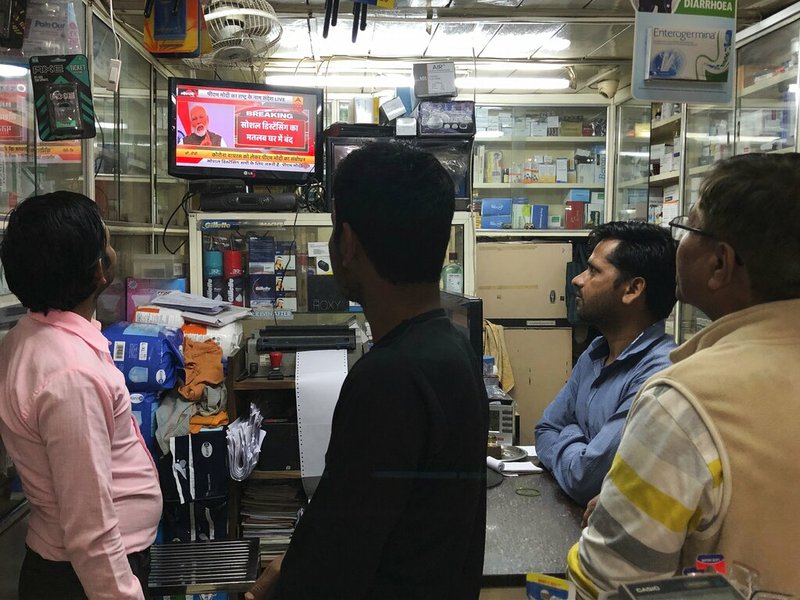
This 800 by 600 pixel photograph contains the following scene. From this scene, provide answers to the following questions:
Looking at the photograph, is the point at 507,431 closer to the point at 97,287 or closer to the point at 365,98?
the point at 97,287

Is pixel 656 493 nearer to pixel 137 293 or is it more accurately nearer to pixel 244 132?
pixel 137 293

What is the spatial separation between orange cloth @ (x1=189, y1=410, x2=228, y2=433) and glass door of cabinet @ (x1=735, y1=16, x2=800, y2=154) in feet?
8.84

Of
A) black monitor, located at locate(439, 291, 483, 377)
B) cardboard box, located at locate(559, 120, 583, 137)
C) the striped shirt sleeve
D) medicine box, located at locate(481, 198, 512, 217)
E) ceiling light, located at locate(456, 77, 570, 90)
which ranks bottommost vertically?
the striped shirt sleeve

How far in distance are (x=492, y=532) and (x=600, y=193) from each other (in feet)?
13.2

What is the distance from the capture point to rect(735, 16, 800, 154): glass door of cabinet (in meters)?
2.81

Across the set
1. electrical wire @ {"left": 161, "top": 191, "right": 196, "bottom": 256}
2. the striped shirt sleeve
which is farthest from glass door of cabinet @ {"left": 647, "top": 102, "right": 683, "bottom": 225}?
the striped shirt sleeve

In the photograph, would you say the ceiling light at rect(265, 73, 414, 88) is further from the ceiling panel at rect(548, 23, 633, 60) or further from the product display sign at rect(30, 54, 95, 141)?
the product display sign at rect(30, 54, 95, 141)

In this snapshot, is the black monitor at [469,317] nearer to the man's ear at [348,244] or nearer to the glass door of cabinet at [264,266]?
the man's ear at [348,244]

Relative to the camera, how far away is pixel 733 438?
828 millimetres

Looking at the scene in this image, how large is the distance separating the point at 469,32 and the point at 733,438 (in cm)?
351

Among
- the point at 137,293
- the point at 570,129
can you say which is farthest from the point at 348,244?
the point at 570,129

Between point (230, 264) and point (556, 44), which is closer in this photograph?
point (230, 264)

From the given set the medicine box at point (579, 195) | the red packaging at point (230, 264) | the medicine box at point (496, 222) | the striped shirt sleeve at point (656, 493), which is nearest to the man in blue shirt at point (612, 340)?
the striped shirt sleeve at point (656, 493)

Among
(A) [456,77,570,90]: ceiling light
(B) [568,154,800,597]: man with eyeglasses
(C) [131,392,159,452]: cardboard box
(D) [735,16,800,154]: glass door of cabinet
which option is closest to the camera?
(B) [568,154,800,597]: man with eyeglasses
